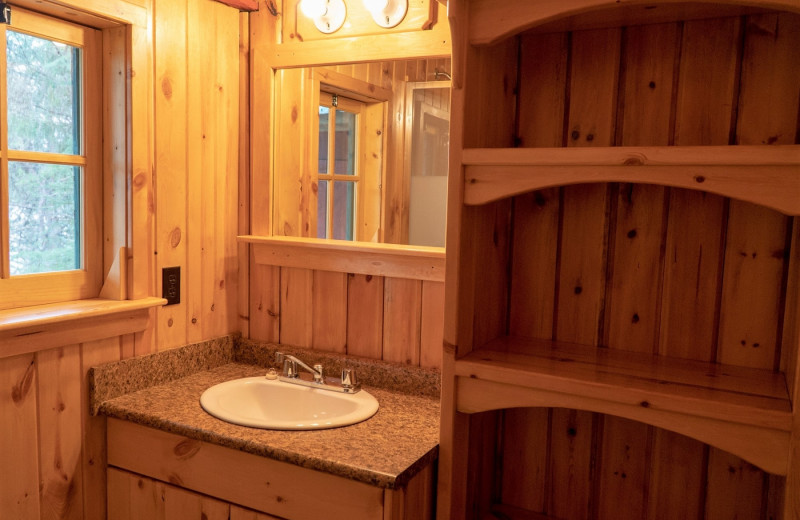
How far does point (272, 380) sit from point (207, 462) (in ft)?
1.20

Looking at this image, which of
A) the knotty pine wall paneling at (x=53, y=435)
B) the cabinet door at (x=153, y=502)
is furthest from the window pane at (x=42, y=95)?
the cabinet door at (x=153, y=502)

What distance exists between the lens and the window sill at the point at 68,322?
5.06ft

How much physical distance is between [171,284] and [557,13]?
1298 mm

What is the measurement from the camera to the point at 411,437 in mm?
1575

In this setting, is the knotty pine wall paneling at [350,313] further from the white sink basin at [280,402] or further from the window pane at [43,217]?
the window pane at [43,217]

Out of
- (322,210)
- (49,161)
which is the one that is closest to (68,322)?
(49,161)

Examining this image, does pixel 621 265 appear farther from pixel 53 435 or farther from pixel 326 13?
pixel 53 435

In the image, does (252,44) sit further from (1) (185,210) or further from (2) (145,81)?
(1) (185,210)

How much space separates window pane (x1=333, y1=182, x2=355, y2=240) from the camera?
6.52ft

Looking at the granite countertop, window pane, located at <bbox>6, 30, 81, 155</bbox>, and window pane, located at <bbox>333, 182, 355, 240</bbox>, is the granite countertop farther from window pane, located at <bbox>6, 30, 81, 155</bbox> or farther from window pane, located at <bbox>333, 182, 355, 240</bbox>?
window pane, located at <bbox>6, 30, 81, 155</bbox>

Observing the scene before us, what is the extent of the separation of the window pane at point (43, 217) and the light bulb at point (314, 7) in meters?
0.78

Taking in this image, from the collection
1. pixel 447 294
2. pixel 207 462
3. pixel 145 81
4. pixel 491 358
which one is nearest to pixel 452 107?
pixel 447 294

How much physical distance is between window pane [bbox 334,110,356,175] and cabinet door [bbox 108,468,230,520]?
3.22ft

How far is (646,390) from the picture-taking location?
1295mm
